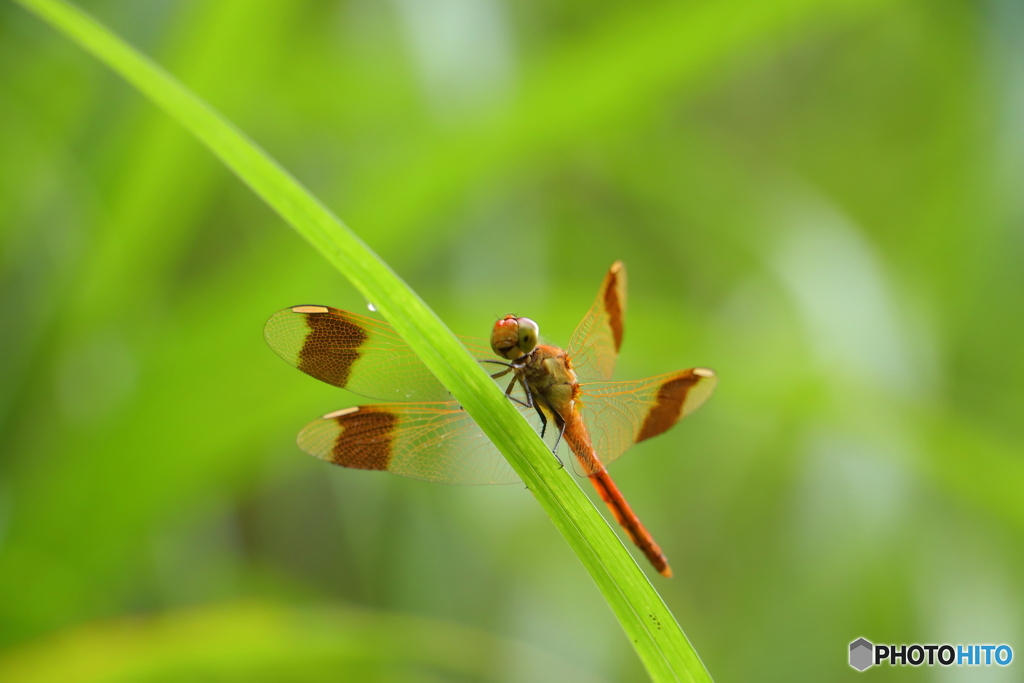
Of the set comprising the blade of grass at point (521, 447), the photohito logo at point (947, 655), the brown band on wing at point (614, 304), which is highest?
the brown band on wing at point (614, 304)

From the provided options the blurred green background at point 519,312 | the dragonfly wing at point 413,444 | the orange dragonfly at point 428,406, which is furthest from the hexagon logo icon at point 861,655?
the dragonfly wing at point 413,444

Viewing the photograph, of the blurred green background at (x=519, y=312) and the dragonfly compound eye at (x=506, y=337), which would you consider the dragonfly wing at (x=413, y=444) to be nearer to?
the dragonfly compound eye at (x=506, y=337)

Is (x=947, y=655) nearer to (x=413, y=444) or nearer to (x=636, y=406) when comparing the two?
(x=636, y=406)

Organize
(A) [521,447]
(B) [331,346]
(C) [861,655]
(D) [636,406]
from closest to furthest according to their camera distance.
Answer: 1. (A) [521,447]
2. (B) [331,346]
3. (D) [636,406]
4. (C) [861,655]

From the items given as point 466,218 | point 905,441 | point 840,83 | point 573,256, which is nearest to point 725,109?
point 840,83

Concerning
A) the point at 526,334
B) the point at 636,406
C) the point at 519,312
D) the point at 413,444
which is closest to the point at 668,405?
the point at 636,406
